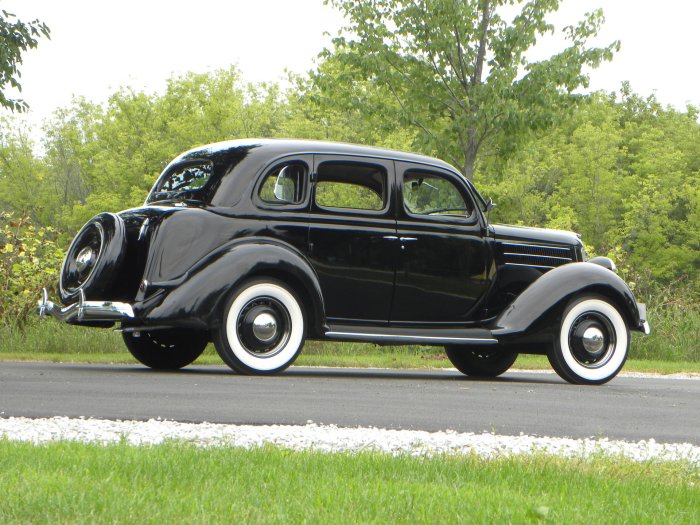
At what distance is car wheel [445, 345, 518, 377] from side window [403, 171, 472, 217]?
5.47ft

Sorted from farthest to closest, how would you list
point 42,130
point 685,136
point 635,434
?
point 42,130
point 685,136
point 635,434

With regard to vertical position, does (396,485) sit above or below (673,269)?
below

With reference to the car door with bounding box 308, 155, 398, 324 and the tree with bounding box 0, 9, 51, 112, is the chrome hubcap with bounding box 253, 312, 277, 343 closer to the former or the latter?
the car door with bounding box 308, 155, 398, 324

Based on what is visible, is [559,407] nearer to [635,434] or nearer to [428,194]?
[635,434]

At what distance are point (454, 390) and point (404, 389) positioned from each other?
46 centimetres

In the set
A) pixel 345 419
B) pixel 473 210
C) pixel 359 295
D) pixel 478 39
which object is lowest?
pixel 345 419

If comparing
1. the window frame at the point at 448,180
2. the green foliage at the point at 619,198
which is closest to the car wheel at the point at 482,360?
the window frame at the point at 448,180

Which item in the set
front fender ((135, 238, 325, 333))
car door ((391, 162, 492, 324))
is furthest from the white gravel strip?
car door ((391, 162, 492, 324))

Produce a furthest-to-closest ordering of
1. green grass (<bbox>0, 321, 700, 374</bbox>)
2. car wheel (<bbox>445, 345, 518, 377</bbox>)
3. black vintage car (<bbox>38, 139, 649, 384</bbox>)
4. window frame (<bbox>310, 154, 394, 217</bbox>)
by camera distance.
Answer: green grass (<bbox>0, 321, 700, 374</bbox>) → car wheel (<bbox>445, 345, 518, 377</bbox>) → window frame (<bbox>310, 154, 394, 217</bbox>) → black vintage car (<bbox>38, 139, 649, 384</bbox>)

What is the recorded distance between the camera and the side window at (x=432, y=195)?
998 centimetres

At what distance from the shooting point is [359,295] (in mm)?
9375

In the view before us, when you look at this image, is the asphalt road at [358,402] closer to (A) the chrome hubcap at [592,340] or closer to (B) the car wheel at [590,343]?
(B) the car wheel at [590,343]

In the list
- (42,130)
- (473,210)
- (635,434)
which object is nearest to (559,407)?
(635,434)

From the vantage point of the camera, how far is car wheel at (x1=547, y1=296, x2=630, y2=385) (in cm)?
985
